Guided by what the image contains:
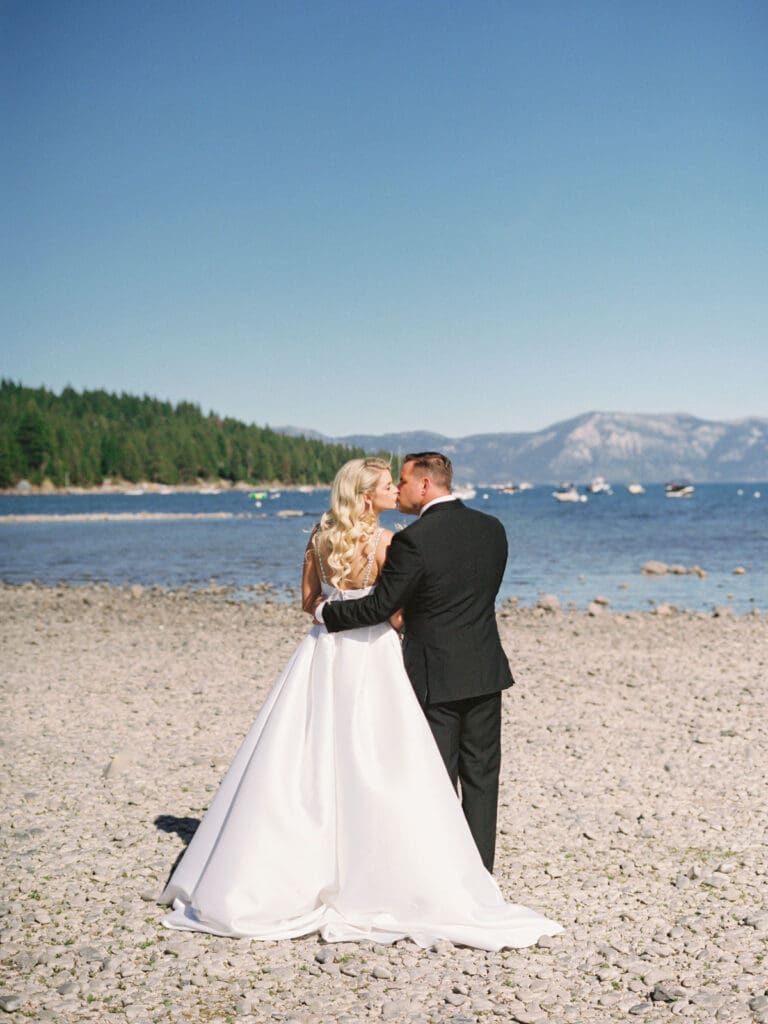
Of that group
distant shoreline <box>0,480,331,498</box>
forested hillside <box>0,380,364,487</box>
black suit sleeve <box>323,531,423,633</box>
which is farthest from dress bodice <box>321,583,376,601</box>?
forested hillside <box>0,380,364,487</box>

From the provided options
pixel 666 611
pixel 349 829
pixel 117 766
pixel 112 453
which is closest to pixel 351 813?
pixel 349 829

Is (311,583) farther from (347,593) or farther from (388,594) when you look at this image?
(388,594)

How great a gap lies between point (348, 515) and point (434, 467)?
1.97ft

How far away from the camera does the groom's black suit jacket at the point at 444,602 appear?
5508mm

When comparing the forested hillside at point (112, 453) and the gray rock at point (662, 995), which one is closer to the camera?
the gray rock at point (662, 995)

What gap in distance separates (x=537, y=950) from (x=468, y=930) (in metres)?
0.41

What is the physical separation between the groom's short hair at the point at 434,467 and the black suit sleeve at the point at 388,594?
16.0 inches

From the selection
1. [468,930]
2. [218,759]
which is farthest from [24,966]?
[218,759]

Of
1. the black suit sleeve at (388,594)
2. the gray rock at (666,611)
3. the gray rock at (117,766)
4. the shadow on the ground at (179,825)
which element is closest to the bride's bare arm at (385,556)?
the black suit sleeve at (388,594)

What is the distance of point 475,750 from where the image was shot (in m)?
6.08

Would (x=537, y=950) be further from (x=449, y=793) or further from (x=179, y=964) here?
(x=179, y=964)

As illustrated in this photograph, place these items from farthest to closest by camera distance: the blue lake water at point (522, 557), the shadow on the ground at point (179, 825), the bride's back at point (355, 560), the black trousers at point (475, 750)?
the blue lake water at point (522, 557), the shadow on the ground at point (179, 825), the black trousers at point (475, 750), the bride's back at point (355, 560)

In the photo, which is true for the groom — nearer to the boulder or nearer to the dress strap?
the dress strap

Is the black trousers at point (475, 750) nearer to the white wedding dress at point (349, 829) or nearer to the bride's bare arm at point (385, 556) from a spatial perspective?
the white wedding dress at point (349, 829)
